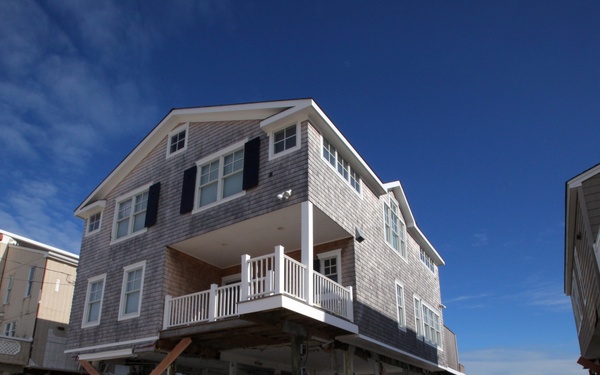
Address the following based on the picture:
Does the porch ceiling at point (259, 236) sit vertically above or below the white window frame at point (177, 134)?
below

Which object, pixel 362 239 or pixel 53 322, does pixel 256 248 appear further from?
pixel 53 322

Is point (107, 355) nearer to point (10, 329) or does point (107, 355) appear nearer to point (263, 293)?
point (263, 293)

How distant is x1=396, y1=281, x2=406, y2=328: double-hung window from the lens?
18656 mm

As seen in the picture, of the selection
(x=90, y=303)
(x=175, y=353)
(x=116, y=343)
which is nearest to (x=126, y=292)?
(x=116, y=343)

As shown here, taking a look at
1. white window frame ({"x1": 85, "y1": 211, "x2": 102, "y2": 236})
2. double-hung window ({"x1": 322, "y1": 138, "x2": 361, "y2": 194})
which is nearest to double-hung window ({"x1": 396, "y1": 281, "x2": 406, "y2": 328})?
double-hung window ({"x1": 322, "y1": 138, "x2": 361, "y2": 194})

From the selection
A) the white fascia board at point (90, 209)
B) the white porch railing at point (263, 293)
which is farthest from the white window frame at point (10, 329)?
the white porch railing at point (263, 293)

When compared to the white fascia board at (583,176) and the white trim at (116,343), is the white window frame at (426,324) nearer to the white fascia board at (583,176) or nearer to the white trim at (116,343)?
the white fascia board at (583,176)

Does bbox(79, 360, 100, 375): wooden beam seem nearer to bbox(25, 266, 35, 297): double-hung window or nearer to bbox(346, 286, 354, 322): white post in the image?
bbox(346, 286, 354, 322): white post

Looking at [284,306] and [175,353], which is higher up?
[284,306]

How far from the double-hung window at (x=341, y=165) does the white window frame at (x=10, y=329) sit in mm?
19862

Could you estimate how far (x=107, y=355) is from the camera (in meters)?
17.1

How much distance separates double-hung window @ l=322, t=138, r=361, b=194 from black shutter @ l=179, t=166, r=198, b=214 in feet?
15.0

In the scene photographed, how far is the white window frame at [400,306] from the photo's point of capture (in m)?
18.6

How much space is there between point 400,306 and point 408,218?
4471 mm
